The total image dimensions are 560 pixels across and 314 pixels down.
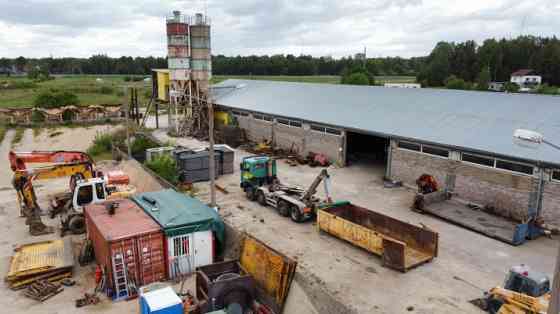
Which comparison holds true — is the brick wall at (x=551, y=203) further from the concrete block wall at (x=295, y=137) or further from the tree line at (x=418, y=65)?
the tree line at (x=418, y=65)

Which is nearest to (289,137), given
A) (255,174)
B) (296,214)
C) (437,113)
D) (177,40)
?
(255,174)

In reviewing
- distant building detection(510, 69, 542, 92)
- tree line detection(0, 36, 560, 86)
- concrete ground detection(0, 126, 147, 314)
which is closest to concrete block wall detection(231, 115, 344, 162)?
concrete ground detection(0, 126, 147, 314)

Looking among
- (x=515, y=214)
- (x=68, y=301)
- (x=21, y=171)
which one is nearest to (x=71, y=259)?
(x=68, y=301)

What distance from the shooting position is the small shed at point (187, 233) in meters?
15.8

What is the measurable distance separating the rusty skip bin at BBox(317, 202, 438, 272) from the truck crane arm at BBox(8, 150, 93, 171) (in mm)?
12632

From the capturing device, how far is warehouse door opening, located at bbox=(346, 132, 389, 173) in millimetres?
31641

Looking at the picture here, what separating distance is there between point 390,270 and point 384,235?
2442 millimetres

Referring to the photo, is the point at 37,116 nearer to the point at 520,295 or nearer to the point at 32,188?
the point at 32,188

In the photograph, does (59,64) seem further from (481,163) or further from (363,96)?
(481,163)

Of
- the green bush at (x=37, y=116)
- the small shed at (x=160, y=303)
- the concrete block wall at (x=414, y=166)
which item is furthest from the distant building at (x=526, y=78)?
the small shed at (x=160, y=303)

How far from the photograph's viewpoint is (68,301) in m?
14.4

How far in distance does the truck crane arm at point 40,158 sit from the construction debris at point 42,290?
697 centimetres

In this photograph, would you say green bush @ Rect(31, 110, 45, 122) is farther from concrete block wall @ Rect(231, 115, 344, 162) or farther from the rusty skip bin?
the rusty skip bin

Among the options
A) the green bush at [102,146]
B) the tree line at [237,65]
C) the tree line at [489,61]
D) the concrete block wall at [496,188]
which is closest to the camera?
the concrete block wall at [496,188]
